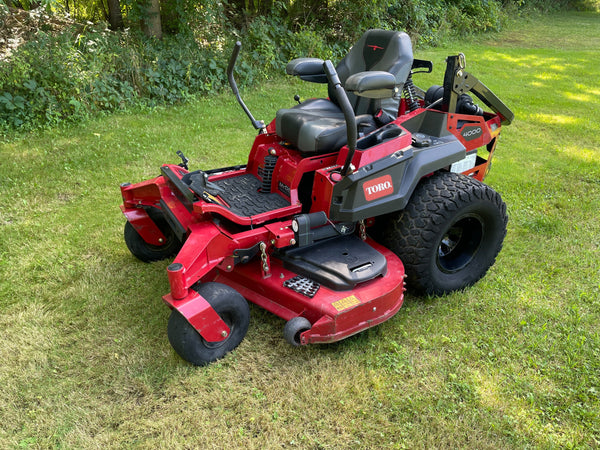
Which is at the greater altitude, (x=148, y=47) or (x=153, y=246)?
(x=148, y=47)

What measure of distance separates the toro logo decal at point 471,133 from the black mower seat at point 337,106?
0.53 meters

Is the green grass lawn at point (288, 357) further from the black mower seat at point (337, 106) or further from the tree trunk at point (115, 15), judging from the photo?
the tree trunk at point (115, 15)

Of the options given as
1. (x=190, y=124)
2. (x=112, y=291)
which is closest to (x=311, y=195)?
(x=112, y=291)

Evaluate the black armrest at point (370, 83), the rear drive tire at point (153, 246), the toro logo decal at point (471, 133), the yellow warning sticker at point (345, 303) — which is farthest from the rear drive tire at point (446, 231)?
the rear drive tire at point (153, 246)

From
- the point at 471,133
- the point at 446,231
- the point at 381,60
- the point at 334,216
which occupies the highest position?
the point at 381,60

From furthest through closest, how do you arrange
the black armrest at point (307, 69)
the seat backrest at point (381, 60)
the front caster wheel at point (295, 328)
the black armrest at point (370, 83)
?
the black armrest at point (307, 69)
the seat backrest at point (381, 60)
the black armrest at point (370, 83)
the front caster wheel at point (295, 328)

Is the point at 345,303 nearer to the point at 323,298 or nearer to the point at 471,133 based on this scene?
the point at 323,298

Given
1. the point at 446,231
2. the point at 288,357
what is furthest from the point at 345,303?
the point at 446,231

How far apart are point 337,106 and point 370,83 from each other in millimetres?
916

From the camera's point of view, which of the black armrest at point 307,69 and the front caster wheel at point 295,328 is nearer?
the front caster wheel at point 295,328

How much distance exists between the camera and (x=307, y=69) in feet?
12.6

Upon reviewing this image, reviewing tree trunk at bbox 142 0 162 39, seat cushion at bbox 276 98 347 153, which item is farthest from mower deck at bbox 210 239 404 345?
tree trunk at bbox 142 0 162 39

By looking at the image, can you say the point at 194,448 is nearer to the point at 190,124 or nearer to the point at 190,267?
the point at 190,267

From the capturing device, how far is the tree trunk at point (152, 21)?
710 cm
